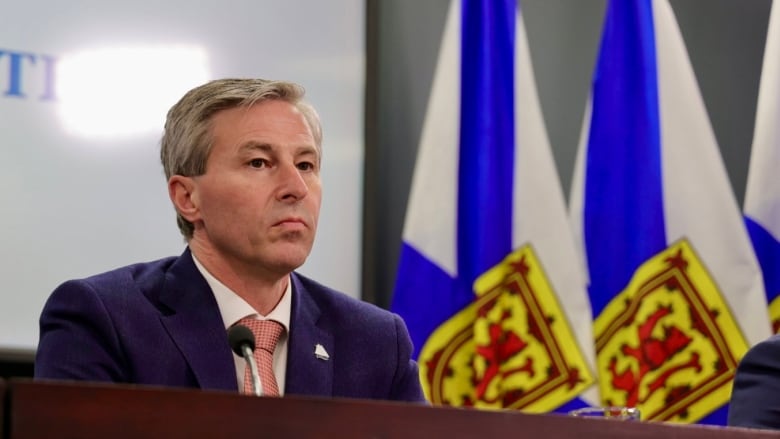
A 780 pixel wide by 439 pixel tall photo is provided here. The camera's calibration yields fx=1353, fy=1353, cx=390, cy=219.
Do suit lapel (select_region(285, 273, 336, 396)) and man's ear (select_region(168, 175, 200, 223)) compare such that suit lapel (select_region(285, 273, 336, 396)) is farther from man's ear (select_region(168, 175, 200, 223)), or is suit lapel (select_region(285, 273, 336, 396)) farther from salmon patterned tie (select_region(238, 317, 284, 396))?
man's ear (select_region(168, 175, 200, 223))

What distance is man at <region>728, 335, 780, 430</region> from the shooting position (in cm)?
295

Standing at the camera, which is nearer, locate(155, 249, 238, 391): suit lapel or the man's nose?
locate(155, 249, 238, 391): suit lapel

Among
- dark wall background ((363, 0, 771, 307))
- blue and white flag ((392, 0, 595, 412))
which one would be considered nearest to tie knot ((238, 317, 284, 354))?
blue and white flag ((392, 0, 595, 412))

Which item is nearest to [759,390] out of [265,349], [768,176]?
[265,349]

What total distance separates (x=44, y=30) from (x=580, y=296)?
72.7 inches

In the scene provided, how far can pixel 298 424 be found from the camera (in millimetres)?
1653

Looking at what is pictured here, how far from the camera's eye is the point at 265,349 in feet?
9.21

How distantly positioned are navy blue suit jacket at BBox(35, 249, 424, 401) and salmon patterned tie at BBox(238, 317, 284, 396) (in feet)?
0.12

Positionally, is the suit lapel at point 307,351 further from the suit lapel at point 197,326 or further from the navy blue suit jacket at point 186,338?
the suit lapel at point 197,326

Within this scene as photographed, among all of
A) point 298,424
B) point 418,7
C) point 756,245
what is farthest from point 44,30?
point 298,424

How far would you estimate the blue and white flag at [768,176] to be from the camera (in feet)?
13.5

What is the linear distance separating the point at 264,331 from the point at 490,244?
5.52 feet

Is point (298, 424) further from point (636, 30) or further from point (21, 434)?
point (636, 30)

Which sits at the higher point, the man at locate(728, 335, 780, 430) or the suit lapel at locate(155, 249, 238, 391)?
the suit lapel at locate(155, 249, 238, 391)
